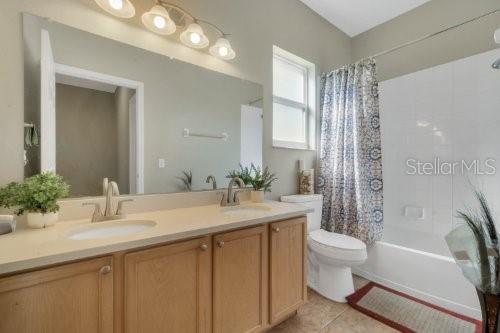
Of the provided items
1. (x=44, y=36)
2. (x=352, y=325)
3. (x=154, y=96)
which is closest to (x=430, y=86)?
(x=352, y=325)

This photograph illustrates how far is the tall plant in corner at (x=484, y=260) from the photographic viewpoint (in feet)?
3.27

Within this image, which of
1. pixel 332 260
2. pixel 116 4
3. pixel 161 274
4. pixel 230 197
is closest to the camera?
pixel 161 274

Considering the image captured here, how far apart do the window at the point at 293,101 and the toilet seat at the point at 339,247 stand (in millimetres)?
929

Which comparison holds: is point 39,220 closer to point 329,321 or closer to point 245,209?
point 245,209

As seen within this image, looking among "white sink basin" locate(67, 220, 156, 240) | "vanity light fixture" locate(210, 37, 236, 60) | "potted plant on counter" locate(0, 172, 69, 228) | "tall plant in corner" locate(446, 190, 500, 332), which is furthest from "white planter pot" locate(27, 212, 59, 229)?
"tall plant in corner" locate(446, 190, 500, 332)

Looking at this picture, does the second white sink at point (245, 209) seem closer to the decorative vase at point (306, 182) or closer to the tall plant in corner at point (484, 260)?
the decorative vase at point (306, 182)

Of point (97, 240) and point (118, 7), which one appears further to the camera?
point (118, 7)

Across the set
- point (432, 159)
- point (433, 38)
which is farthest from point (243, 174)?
point (433, 38)

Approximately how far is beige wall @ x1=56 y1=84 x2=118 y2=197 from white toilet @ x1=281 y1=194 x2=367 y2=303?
1470 mm

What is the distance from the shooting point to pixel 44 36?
1.21 meters

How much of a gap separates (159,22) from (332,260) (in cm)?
212

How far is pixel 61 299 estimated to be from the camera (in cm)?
81

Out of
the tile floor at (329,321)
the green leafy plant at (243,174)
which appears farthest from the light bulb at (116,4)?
the tile floor at (329,321)
